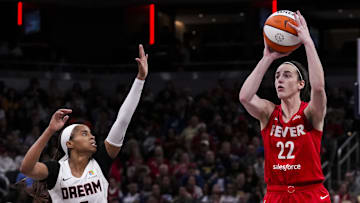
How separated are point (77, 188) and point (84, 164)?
0.27 m

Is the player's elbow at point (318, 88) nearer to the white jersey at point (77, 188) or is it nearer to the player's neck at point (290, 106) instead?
the player's neck at point (290, 106)

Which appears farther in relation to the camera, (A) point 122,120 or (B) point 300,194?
(A) point 122,120

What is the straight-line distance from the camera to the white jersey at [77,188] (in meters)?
5.43

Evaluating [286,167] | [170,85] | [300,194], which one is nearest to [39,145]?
[286,167]

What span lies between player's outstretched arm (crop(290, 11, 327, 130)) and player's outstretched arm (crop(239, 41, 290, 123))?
1.03 feet

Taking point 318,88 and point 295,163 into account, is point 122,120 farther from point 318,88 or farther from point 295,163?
point 318,88

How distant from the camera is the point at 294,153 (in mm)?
5285

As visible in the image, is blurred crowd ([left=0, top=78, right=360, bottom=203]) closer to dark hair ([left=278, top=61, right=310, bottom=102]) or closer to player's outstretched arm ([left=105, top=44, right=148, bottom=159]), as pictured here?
player's outstretched arm ([left=105, top=44, right=148, bottom=159])

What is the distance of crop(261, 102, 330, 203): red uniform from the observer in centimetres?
525

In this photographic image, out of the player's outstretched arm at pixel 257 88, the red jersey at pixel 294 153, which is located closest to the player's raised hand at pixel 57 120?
the player's outstretched arm at pixel 257 88

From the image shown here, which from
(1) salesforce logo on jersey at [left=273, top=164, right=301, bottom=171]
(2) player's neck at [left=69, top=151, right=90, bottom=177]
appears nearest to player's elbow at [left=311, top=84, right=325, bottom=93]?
(1) salesforce logo on jersey at [left=273, top=164, right=301, bottom=171]

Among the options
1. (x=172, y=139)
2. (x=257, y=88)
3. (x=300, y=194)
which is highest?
(x=257, y=88)

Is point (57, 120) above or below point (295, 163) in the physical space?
above

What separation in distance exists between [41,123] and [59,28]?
6.66 meters
